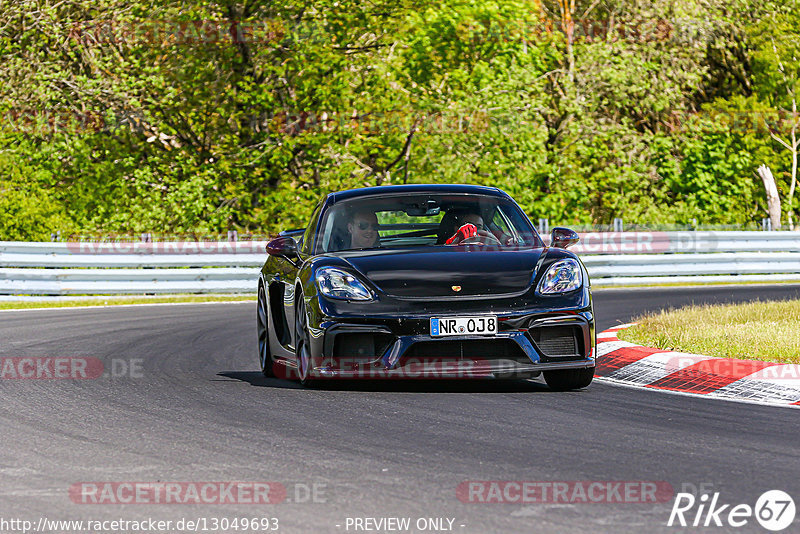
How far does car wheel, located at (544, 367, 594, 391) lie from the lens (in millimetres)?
8570

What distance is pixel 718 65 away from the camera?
133ft

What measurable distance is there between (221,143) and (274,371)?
61.0 ft

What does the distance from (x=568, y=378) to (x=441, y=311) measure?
116 centimetres

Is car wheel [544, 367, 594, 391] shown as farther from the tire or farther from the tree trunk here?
the tree trunk

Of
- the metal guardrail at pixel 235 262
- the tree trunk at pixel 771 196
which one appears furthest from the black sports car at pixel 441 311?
the tree trunk at pixel 771 196

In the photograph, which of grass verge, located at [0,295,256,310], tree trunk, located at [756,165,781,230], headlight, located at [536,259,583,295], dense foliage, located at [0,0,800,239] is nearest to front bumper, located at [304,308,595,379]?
headlight, located at [536,259,583,295]

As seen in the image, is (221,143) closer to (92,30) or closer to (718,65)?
(92,30)

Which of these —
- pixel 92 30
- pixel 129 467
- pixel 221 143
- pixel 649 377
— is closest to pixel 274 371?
pixel 649 377

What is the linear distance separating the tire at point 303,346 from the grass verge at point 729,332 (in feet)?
10.3

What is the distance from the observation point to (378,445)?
6363 mm

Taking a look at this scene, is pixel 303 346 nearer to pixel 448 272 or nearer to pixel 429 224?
pixel 448 272

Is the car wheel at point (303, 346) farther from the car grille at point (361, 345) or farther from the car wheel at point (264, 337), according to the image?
the car wheel at point (264, 337)

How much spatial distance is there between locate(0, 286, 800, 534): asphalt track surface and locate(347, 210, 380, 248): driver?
3.24 ft

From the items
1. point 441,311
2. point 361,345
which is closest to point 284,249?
point 361,345
